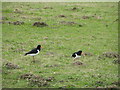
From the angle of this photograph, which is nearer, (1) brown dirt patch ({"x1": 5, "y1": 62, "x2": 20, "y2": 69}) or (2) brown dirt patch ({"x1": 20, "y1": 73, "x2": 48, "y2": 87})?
(2) brown dirt patch ({"x1": 20, "y1": 73, "x2": 48, "y2": 87})

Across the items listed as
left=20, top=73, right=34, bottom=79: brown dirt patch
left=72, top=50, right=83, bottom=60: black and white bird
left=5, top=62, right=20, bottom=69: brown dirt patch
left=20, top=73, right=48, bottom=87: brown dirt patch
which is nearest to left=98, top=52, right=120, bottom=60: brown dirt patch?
left=72, top=50, right=83, bottom=60: black and white bird

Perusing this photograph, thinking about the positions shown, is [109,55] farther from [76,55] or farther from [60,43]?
[60,43]

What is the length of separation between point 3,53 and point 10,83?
6943mm

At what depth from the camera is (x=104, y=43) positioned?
101 feet

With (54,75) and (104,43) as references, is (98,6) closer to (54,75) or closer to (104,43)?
(104,43)

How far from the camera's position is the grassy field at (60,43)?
19.9 m

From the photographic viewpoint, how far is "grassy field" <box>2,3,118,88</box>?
19.9m

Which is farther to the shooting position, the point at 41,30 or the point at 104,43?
the point at 41,30

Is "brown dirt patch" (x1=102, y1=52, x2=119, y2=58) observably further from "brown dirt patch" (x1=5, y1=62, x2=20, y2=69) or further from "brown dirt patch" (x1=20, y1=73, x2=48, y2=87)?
"brown dirt patch" (x1=5, y1=62, x2=20, y2=69)

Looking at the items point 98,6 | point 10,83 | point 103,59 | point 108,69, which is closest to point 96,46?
point 103,59

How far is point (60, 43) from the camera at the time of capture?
2980 centimetres

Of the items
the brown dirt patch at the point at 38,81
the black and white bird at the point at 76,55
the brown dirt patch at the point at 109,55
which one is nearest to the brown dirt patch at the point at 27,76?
the brown dirt patch at the point at 38,81

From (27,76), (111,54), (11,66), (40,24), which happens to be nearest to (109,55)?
(111,54)

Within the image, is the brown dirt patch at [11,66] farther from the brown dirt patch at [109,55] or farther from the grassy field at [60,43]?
the brown dirt patch at [109,55]
